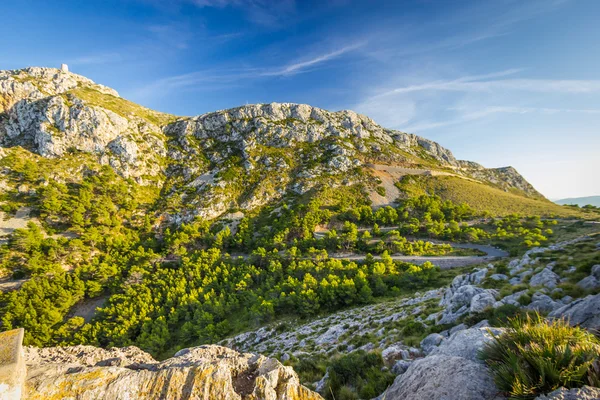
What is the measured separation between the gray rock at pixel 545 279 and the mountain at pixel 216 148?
3115 inches

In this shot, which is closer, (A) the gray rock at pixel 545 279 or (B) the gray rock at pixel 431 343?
(B) the gray rock at pixel 431 343

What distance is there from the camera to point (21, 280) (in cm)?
5922

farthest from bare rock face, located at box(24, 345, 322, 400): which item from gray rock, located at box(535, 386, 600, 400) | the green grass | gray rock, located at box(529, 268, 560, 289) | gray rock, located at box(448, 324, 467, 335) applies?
the green grass

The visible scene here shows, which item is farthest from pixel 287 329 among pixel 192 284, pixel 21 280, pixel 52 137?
pixel 52 137

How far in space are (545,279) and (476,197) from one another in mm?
96553

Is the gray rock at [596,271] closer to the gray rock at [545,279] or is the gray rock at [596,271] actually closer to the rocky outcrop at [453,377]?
the gray rock at [545,279]

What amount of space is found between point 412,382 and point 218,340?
135 feet

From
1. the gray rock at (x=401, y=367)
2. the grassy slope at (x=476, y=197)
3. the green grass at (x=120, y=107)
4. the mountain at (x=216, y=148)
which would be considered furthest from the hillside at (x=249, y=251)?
the green grass at (x=120, y=107)

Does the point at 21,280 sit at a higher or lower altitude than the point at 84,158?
lower

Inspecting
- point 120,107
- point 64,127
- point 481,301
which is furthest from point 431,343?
point 120,107

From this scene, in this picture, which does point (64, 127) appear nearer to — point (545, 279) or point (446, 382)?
point (446, 382)

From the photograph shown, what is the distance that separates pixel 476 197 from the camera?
9225 centimetres

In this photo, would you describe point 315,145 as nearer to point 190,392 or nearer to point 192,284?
point 192,284

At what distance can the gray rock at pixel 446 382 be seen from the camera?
456 centimetres
